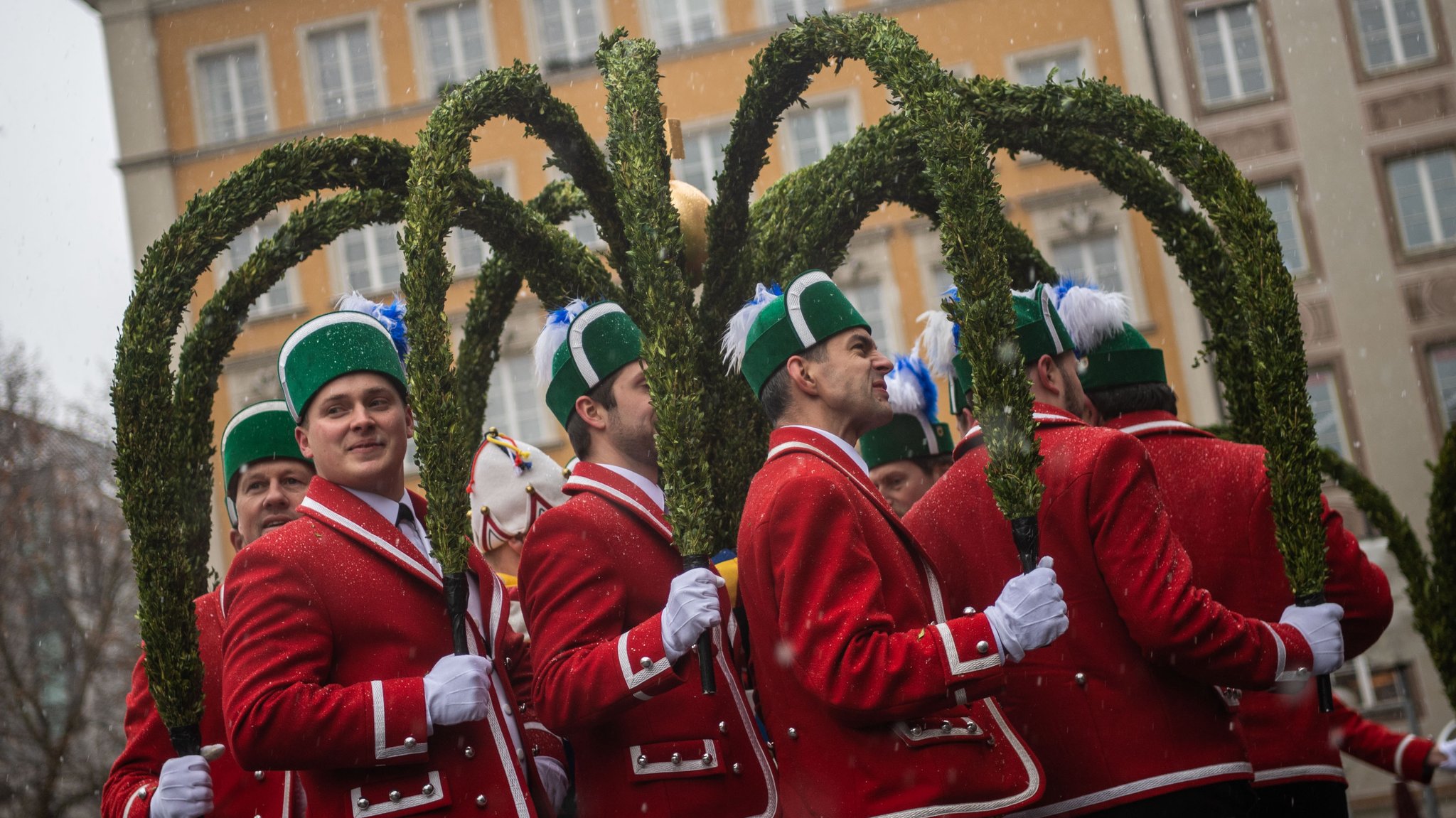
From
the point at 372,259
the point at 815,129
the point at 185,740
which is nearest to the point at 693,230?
the point at 185,740

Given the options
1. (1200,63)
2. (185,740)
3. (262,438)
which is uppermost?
(1200,63)

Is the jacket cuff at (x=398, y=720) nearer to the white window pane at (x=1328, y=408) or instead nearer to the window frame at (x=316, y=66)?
the white window pane at (x=1328, y=408)

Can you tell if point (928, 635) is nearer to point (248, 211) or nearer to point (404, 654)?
point (404, 654)

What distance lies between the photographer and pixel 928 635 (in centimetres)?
318

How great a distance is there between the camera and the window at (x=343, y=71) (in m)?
25.0

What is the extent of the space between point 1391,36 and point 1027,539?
2312 cm

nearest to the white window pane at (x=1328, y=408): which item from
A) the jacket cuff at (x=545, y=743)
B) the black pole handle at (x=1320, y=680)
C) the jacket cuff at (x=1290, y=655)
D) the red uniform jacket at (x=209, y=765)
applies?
the black pole handle at (x=1320, y=680)

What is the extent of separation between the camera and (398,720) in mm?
3254

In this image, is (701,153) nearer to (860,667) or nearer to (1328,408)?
(1328,408)

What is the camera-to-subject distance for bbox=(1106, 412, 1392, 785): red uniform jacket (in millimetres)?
4160

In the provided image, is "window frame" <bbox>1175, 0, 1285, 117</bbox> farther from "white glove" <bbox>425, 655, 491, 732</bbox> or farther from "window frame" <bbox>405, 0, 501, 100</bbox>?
"white glove" <bbox>425, 655, 491, 732</bbox>

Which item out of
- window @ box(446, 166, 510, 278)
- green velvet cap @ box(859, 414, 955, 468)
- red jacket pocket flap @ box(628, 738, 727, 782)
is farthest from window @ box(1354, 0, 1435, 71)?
red jacket pocket flap @ box(628, 738, 727, 782)

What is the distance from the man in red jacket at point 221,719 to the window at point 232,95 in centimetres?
2198

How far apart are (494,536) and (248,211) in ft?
5.86
